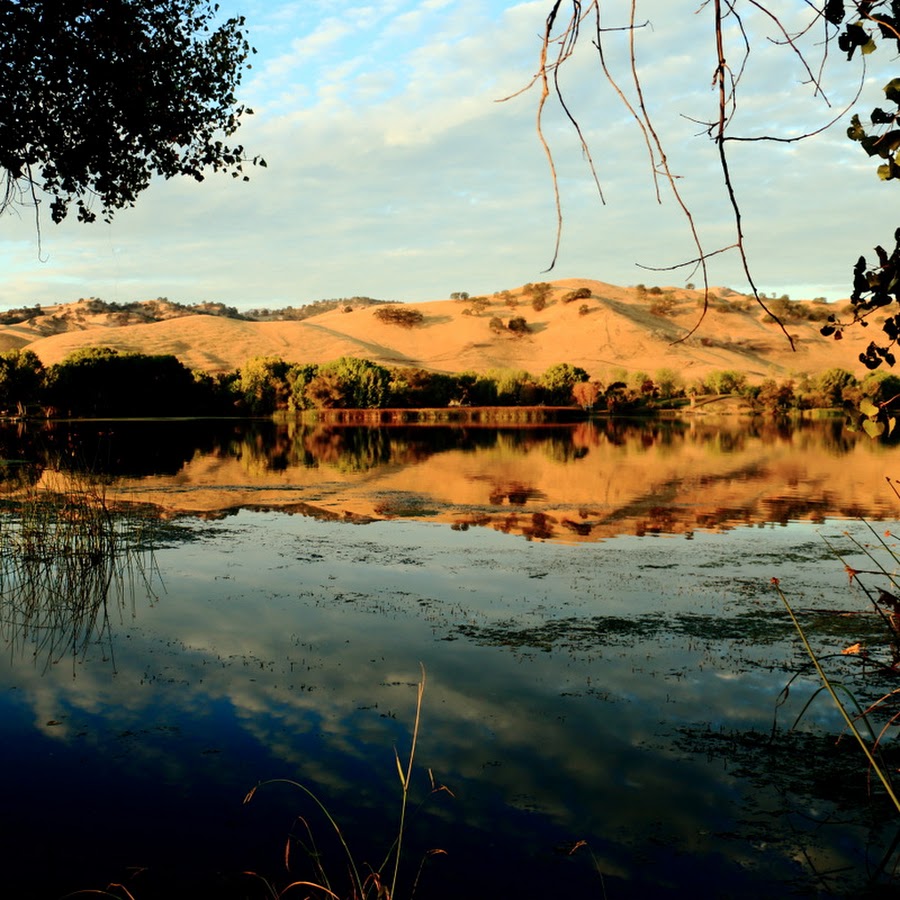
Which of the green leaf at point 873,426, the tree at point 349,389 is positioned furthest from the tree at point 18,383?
the green leaf at point 873,426

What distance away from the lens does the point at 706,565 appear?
50.7 feet

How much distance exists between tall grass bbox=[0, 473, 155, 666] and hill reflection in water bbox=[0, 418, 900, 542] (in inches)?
64.4

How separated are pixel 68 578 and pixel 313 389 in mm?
76901

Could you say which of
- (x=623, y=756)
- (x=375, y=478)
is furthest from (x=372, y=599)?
(x=375, y=478)

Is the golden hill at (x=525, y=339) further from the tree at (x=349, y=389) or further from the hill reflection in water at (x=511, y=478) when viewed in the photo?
the hill reflection in water at (x=511, y=478)

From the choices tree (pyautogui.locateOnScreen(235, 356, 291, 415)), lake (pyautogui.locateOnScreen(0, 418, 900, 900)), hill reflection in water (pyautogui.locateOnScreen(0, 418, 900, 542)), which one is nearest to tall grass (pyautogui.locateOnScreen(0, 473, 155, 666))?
lake (pyautogui.locateOnScreen(0, 418, 900, 900))

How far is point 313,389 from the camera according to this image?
8944 cm

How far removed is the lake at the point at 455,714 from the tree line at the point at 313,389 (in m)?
66.0

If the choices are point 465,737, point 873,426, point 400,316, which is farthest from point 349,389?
point 873,426

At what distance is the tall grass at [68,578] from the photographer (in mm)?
10805

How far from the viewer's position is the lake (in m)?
5.79

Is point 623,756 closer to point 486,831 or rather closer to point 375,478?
point 486,831

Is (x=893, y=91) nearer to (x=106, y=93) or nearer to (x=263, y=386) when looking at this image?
(x=106, y=93)

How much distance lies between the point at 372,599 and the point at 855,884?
8211 millimetres
